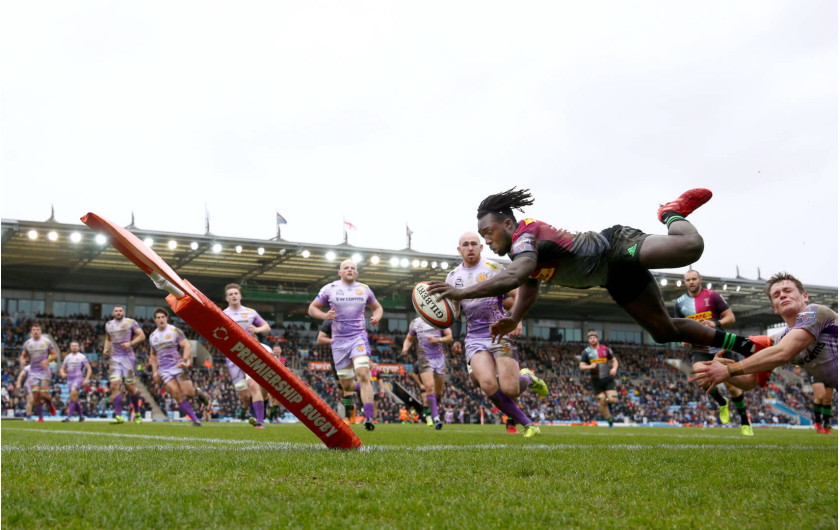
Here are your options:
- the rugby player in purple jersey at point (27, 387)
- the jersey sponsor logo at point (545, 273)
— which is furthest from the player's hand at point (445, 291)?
the rugby player in purple jersey at point (27, 387)

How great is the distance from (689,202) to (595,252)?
0.79 m

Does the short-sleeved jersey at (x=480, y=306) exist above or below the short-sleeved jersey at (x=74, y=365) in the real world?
above

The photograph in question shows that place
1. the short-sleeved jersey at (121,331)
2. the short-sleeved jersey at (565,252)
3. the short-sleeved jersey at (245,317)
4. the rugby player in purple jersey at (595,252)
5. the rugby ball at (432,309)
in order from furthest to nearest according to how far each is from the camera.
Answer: the short-sleeved jersey at (121,331), the short-sleeved jersey at (245,317), the rugby ball at (432,309), the short-sleeved jersey at (565,252), the rugby player in purple jersey at (595,252)

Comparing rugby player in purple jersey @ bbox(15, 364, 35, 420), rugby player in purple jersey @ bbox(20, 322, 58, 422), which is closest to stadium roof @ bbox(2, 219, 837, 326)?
rugby player in purple jersey @ bbox(15, 364, 35, 420)

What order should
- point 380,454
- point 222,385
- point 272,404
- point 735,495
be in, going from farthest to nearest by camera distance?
1. point 222,385
2. point 272,404
3. point 380,454
4. point 735,495

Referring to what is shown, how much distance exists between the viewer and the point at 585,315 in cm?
5050

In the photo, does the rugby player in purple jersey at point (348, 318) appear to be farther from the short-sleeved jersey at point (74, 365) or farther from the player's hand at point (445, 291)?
the short-sleeved jersey at point (74, 365)

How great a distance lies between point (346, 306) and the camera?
10.7 m

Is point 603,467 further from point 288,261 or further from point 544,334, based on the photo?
point 544,334

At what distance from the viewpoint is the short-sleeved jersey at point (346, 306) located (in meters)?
10.7

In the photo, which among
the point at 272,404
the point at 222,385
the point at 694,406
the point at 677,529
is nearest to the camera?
the point at 677,529

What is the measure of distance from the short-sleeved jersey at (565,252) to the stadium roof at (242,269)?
27.0 meters

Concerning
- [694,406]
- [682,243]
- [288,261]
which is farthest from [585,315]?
[682,243]

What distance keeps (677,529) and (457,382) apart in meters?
35.3
